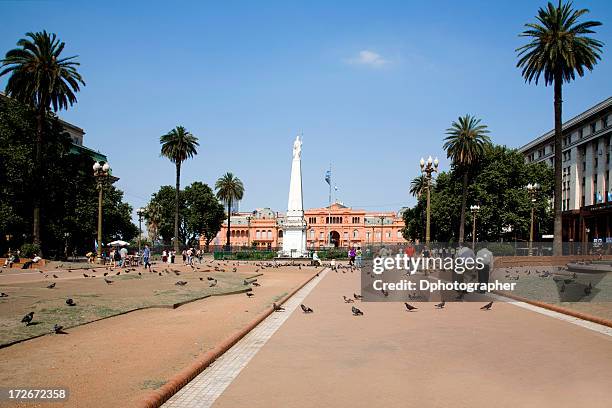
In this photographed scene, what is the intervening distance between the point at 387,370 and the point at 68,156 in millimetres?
49356

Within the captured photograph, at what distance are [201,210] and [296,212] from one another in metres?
46.3

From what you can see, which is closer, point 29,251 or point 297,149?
point 29,251

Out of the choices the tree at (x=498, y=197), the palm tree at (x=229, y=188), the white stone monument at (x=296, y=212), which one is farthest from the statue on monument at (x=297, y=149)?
the palm tree at (x=229, y=188)

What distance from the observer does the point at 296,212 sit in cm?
5869

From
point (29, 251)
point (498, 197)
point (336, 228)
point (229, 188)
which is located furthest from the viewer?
point (336, 228)

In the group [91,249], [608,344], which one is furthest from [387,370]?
[91,249]

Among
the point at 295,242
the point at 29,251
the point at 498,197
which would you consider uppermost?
the point at 498,197

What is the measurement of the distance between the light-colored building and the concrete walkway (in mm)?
57268

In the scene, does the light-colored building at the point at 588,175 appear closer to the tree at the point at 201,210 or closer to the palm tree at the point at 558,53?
the palm tree at the point at 558,53

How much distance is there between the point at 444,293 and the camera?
1978 cm

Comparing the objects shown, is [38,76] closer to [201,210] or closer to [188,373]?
[188,373]

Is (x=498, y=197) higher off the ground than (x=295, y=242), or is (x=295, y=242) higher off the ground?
(x=498, y=197)

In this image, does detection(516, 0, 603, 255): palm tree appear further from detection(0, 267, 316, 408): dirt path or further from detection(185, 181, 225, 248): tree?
detection(185, 181, 225, 248): tree

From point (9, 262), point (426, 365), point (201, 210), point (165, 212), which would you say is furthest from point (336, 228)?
point (426, 365)
